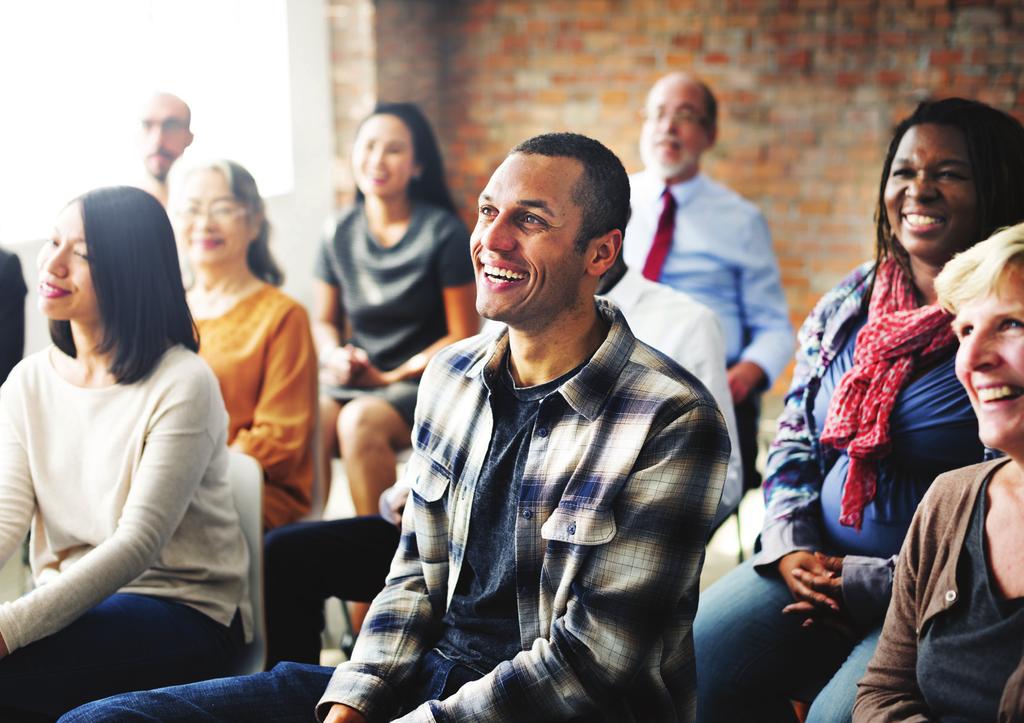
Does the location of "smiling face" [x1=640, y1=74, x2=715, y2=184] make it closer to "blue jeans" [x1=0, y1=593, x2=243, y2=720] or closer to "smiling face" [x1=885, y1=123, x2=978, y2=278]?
"smiling face" [x1=885, y1=123, x2=978, y2=278]

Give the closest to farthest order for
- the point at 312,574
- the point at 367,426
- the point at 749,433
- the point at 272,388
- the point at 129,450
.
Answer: the point at 129,450 < the point at 312,574 < the point at 272,388 < the point at 749,433 < the point at 367,426

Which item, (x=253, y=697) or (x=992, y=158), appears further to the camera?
(x=992, y=158)

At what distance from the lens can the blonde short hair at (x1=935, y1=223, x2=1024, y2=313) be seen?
4.53ft

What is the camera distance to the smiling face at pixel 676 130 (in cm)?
351

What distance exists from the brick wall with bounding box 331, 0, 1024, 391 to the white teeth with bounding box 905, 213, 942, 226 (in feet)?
11.0

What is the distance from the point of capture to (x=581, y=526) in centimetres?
149

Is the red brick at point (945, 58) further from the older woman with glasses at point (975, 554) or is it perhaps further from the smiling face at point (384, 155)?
the older woman with glasses at point (975, 554)

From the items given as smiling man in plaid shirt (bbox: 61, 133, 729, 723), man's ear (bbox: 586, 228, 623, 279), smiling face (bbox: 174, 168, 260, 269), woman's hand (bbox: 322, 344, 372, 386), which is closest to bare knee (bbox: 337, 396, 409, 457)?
woman's hand (bbox: 322, 344, 372, 386)

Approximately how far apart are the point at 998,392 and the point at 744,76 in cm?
417

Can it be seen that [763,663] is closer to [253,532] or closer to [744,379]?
[253,532]

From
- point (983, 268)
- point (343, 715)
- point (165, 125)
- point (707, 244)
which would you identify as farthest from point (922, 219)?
point (165, 125)

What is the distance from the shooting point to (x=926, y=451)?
6.16 feet

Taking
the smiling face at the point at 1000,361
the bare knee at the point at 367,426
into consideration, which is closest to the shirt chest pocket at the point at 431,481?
the smiling face at the point at 1000,361

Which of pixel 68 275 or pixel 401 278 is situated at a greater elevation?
pixel 68 275
